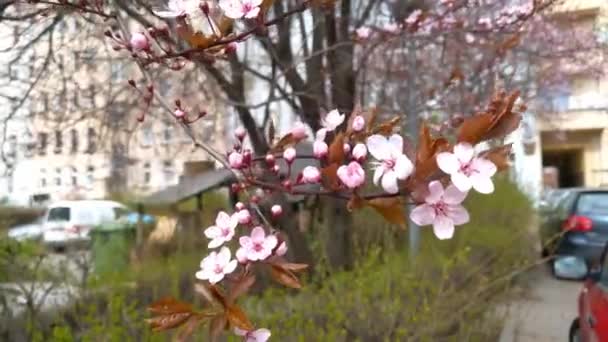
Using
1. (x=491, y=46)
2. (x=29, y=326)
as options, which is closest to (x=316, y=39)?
(x=491, y=46)

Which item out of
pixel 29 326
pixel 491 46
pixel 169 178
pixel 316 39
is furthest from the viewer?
pixel 169 178

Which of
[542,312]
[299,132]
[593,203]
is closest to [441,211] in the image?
[299,132]

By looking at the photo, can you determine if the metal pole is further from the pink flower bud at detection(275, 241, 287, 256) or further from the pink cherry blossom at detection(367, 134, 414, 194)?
the pink cherry blossom at detection(367, 134, 414, 194)

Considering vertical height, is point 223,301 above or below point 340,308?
above

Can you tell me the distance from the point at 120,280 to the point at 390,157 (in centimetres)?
579

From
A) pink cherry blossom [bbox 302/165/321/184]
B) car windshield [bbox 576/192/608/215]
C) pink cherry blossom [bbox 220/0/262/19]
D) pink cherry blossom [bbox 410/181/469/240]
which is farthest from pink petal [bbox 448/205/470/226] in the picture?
car windshield [bbox 576/192/608/215]

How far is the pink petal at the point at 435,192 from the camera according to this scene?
158 centimetres

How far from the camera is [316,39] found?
8320 millimetres

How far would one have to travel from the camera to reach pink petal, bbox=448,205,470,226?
63.2 inches

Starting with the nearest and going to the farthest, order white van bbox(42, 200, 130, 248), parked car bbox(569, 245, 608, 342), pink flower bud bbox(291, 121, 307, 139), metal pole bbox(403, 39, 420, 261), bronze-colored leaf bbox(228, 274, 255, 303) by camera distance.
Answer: bronze-colored leaf bbox(228, 274, 255, 303) < pink flower bud bbox(291, 121, 307, 139) < parked car bbox(569, 245, 608, 342) < metal pole bbox(403, 39, 420, 261) < white van bbox(42, 200, 130, 248)

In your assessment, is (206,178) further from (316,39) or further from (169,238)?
(316,39)

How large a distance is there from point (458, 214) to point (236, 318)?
59 cm

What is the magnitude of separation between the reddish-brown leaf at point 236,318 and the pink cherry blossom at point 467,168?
62 centimetres

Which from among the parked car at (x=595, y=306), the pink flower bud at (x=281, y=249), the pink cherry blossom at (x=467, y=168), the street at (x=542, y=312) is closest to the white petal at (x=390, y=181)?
the pink cherry blossom at (x=467, y=168)
